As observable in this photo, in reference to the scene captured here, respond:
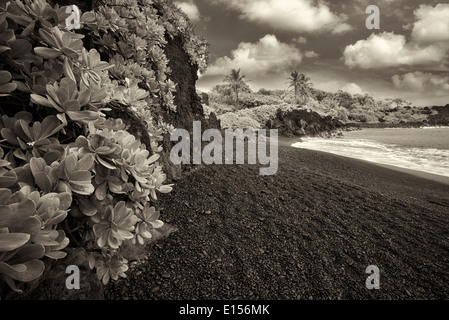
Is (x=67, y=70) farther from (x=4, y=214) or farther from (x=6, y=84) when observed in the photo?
(x=4, y=214)

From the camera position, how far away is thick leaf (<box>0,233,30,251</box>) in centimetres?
74

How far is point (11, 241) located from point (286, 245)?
2735 mm

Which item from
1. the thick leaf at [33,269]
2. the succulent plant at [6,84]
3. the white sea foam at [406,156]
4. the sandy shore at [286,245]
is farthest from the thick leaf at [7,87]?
the white sea foam at [406,156]

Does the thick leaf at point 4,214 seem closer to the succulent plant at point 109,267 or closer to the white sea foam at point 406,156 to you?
the succulent plant at point 109,267

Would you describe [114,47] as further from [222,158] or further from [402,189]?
[402,189]

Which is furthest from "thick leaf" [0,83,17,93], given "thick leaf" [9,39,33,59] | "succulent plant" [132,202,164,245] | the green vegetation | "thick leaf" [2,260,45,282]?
the green vegetation

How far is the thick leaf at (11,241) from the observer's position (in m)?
0.74

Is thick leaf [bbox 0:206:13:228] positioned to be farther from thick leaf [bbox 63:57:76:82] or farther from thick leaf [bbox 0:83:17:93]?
thick leaf [bbox 63:57:76:82]

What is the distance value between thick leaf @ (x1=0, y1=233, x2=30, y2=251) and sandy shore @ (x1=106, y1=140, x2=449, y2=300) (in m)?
1.59

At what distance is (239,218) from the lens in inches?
132

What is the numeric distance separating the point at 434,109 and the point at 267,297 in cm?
12141

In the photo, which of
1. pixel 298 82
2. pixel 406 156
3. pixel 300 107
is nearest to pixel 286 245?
pixel 406 156

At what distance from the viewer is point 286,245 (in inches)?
114
